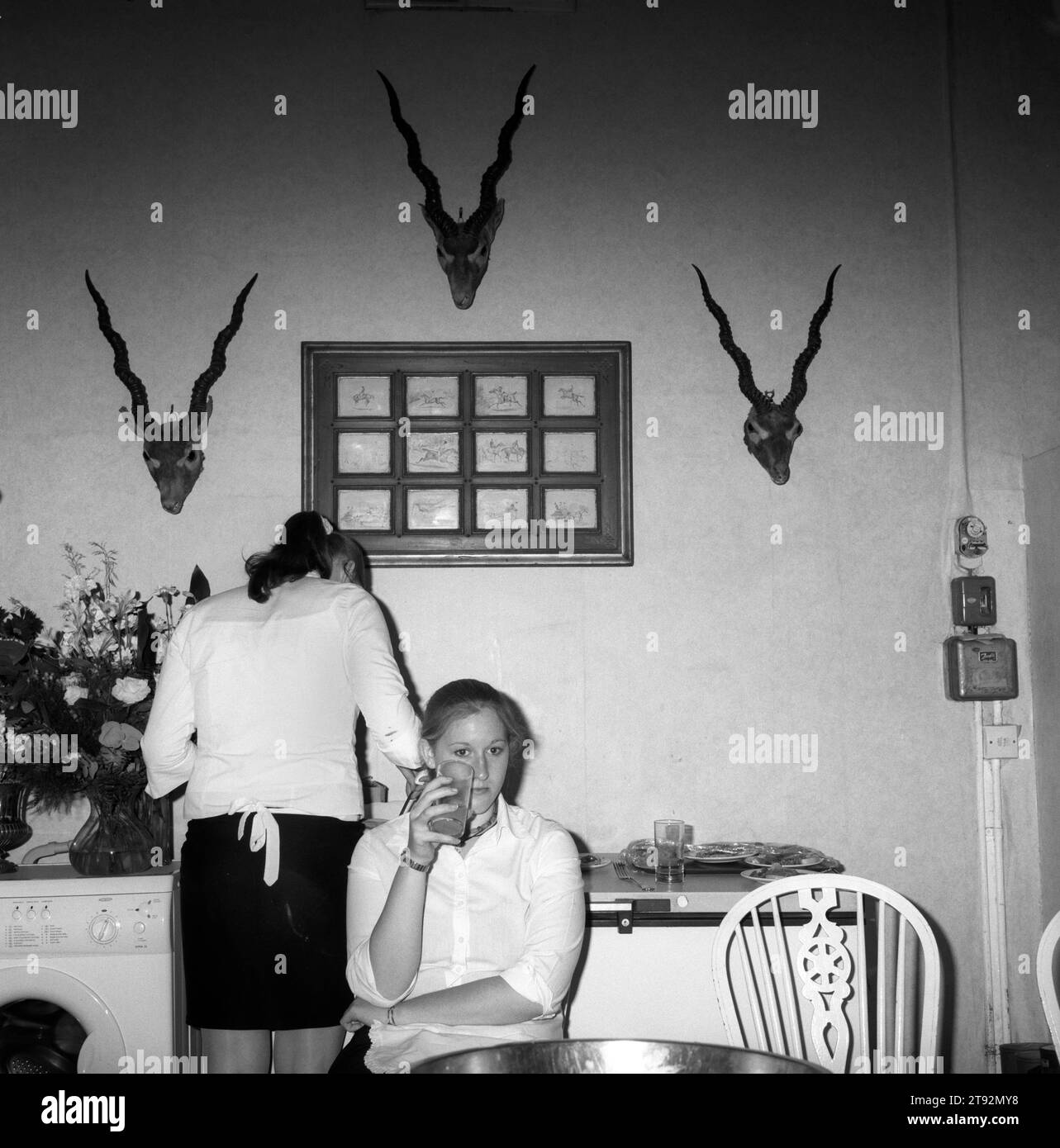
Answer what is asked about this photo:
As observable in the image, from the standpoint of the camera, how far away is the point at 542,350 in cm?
342

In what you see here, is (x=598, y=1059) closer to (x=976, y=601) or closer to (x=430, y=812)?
(x=430, y=812)

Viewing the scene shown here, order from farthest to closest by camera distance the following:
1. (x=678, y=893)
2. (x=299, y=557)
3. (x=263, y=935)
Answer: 1. (x=678, y=893)
2. (x=299, y=557)
3. (x=263, y=935)

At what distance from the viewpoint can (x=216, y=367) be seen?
132 inches

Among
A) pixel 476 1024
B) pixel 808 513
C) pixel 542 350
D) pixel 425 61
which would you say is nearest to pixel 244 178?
pixel 425 61

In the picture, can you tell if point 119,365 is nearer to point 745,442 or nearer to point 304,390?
point 304,390

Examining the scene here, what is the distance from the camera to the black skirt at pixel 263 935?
228cm

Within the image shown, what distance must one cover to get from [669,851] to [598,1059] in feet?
5.64

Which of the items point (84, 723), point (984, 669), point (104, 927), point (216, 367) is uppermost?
point (216, 367)

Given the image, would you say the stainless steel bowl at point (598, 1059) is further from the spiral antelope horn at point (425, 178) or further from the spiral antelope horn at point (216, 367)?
the spiral antelope horn at point (425, 178)

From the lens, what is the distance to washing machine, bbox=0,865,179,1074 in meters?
2.59

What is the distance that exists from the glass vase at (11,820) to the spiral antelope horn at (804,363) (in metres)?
2.52

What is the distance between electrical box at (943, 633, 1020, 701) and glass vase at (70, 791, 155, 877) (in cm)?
243

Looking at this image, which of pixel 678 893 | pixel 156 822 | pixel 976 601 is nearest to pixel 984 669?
pixel 976 601
